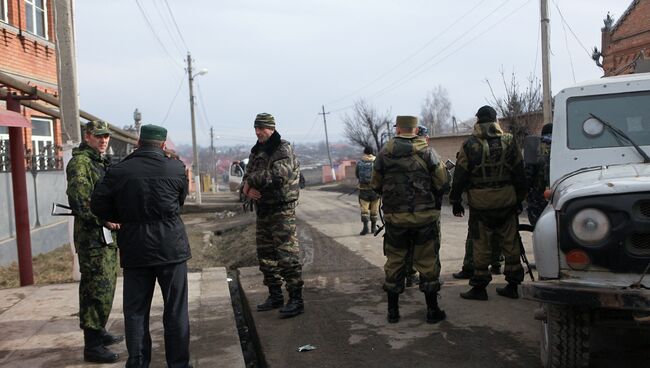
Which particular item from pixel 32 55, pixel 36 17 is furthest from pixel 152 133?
pixel 36 17

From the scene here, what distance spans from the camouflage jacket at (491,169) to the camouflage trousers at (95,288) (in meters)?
3.17

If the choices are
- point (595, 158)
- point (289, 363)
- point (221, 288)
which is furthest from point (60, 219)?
point (595, 158)

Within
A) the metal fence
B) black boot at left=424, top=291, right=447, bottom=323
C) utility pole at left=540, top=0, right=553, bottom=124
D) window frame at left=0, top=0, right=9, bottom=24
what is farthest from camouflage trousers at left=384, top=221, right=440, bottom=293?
utility pole at left=540, top=0, right=553, bottom=124

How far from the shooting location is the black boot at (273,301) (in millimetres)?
5586

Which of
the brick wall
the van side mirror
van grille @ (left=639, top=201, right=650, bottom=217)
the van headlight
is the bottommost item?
the van headlight

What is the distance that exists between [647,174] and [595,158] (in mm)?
831

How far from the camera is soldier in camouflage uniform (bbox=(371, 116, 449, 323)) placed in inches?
189

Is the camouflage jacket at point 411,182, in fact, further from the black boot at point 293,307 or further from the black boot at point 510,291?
the black boot at point 510,291

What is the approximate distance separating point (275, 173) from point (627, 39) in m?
24.4

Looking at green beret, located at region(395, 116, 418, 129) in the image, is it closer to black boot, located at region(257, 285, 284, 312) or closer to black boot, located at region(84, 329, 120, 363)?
black boot, located at region(257, 285, 284, 312)

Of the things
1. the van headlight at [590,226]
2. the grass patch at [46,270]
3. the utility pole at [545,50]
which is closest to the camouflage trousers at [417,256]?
the van headlight at [590,226]

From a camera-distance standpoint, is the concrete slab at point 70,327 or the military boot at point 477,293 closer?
the concrete slab at point 70,327

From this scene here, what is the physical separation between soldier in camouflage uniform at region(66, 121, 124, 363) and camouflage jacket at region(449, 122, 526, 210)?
3.16m

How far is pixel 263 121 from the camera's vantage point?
17.4 feet
